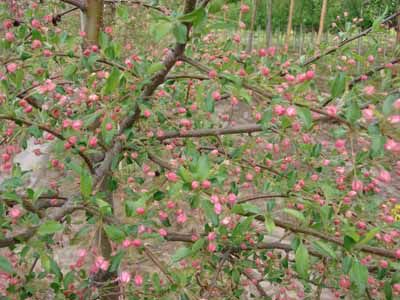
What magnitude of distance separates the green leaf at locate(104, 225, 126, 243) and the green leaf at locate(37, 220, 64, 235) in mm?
119

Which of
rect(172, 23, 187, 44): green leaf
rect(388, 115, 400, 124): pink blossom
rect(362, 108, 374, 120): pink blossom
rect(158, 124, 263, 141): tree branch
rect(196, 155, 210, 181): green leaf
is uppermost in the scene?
rect(172, 23, 187, 44): green leaf

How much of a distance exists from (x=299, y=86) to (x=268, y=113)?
0.38ft

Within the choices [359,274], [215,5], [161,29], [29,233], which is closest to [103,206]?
[29,233]

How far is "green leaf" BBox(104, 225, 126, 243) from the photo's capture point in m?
1.18

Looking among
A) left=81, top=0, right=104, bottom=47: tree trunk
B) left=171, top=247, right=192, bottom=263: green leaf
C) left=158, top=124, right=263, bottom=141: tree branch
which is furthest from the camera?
left=81, top=0, right=104, bottom=47: tree trunk

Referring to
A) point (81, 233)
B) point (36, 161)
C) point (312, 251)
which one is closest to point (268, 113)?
point (81, 233)

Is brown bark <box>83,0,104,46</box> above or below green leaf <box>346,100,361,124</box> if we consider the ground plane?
above

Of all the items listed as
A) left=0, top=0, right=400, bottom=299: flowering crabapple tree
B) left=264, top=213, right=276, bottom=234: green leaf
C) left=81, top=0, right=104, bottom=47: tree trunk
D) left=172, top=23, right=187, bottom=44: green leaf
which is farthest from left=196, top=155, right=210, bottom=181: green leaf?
left=81, top=0, right=104, bottom=47: tree trunk

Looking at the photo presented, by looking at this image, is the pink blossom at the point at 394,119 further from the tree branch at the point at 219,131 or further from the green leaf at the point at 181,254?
the green leaf at the point at 181,254

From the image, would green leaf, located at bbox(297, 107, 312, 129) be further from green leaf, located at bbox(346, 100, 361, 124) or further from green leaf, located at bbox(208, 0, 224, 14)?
green leaf, located at bbox(208, 0, 224, 14)

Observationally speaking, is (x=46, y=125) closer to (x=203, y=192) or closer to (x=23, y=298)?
(x=203, y=192)

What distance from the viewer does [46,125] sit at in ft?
4.55

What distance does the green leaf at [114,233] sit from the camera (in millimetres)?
1176

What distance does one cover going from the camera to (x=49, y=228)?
1.14 m
